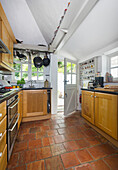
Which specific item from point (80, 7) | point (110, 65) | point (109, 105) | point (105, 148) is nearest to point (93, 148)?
point (105, 148)

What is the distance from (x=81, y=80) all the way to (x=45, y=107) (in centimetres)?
169

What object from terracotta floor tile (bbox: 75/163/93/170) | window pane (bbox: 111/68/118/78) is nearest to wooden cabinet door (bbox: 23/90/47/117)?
terracotta floor tile (bbox: 75/163/93/170)

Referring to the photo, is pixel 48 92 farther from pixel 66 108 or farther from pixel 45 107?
pixel 66 108

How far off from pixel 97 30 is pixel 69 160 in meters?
2.56

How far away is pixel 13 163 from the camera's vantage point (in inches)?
46.8

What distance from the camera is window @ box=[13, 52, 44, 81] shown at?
3.23 metres

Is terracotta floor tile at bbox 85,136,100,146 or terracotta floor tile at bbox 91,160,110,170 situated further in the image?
terracotta floor tile at bbox 85,136,100,146

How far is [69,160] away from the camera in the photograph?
4.04 feet

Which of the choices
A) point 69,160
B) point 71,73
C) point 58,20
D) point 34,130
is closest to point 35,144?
point 34,130

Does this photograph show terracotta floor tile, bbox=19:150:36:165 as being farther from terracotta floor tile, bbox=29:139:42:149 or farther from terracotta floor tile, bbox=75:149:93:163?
terracotta floor tile, bbox=75:149:93:163

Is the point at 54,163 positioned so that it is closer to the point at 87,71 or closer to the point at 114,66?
the point at 114,66

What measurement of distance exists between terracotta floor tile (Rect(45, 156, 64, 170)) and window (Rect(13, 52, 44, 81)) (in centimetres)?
262

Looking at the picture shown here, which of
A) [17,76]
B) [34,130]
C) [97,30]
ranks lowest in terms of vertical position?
[34,130]

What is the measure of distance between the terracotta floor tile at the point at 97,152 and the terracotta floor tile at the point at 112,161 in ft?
0.26
